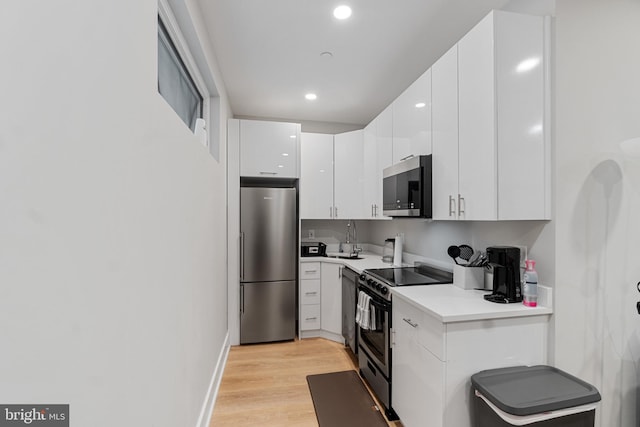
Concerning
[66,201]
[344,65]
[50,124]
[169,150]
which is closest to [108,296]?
[66,201]

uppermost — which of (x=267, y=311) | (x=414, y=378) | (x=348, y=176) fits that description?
(x=348, y=176)

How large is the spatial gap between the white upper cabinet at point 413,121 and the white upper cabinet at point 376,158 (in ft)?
0.49

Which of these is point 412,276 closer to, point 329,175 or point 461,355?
point 461,355

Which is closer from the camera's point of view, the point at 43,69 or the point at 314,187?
the point at 43,69

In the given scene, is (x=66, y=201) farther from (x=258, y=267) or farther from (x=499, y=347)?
(x=258, y=267)

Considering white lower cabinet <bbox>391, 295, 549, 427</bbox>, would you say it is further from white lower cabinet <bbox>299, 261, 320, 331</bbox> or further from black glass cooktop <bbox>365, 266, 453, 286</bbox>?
white lower cabinet <bbox>299, 261, 320, 331</bbox>

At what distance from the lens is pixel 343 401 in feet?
7.45

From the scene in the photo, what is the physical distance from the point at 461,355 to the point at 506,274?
21.0 inches

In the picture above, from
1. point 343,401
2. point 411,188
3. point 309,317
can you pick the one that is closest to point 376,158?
point 411,188

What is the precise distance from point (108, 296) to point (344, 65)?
8.31 feet

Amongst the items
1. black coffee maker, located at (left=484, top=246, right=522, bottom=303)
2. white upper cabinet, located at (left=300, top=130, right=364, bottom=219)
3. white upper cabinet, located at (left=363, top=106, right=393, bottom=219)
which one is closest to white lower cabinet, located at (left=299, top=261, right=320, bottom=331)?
white upper cabinet, located at (left=300, top=130, right=364, bottom=219)

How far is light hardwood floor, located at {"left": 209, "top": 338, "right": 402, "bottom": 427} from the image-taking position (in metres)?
2.09

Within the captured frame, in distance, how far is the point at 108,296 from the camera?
79 centimetres

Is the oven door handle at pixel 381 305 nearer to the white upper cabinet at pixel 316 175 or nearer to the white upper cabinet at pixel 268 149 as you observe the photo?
the white upper cabinet at pixel 316 175
